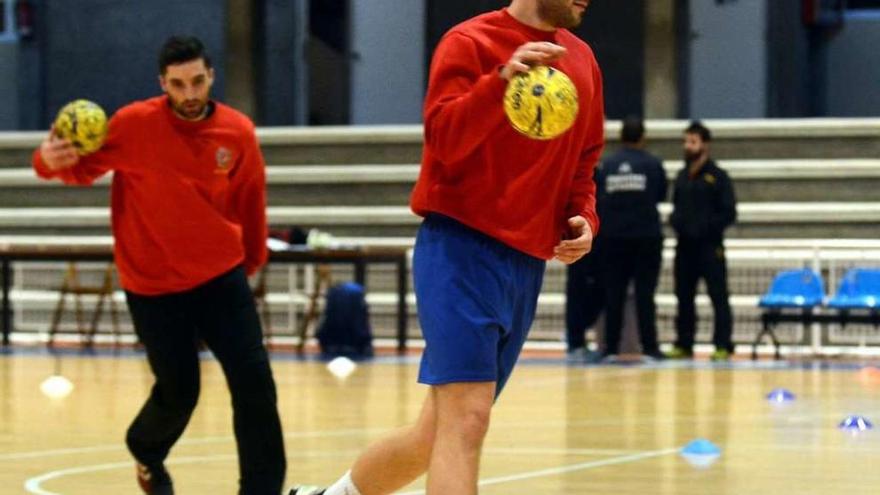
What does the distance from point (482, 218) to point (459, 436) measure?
591 mm

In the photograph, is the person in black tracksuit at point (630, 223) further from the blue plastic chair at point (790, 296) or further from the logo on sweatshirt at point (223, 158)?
the logo on sweatshirt at point (223, 158)

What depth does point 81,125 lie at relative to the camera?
659 centimetres

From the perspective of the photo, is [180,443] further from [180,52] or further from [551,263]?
[551,263]

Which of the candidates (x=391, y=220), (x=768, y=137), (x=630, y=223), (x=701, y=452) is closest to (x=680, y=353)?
(x=630, y=223)

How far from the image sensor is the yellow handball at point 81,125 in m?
6.54

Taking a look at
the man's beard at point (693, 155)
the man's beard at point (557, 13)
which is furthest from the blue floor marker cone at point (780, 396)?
the man's beard at point (557, 13)

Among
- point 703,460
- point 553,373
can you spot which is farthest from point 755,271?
point 703,460

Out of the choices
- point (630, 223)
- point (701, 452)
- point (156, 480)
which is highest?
point (630, 223)

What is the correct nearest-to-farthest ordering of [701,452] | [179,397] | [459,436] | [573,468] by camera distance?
1. [459,436]
2. [179,397]
3. [573,468]
4. [701,452]

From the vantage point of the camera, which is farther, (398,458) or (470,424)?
(398,458)

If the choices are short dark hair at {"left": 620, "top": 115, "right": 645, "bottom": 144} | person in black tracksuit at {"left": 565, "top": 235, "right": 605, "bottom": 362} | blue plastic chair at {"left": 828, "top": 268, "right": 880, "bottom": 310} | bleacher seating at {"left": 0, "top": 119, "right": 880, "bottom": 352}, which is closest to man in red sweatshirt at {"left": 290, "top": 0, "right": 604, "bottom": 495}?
short dark hair at {"left": 620, "top": 115, "right": 645, "bottom": 144}

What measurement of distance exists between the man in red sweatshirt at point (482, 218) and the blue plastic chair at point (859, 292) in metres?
11.1

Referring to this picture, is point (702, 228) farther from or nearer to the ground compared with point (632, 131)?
nearer to the ground

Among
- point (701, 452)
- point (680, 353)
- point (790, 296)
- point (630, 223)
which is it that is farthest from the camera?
point (680, 353)
